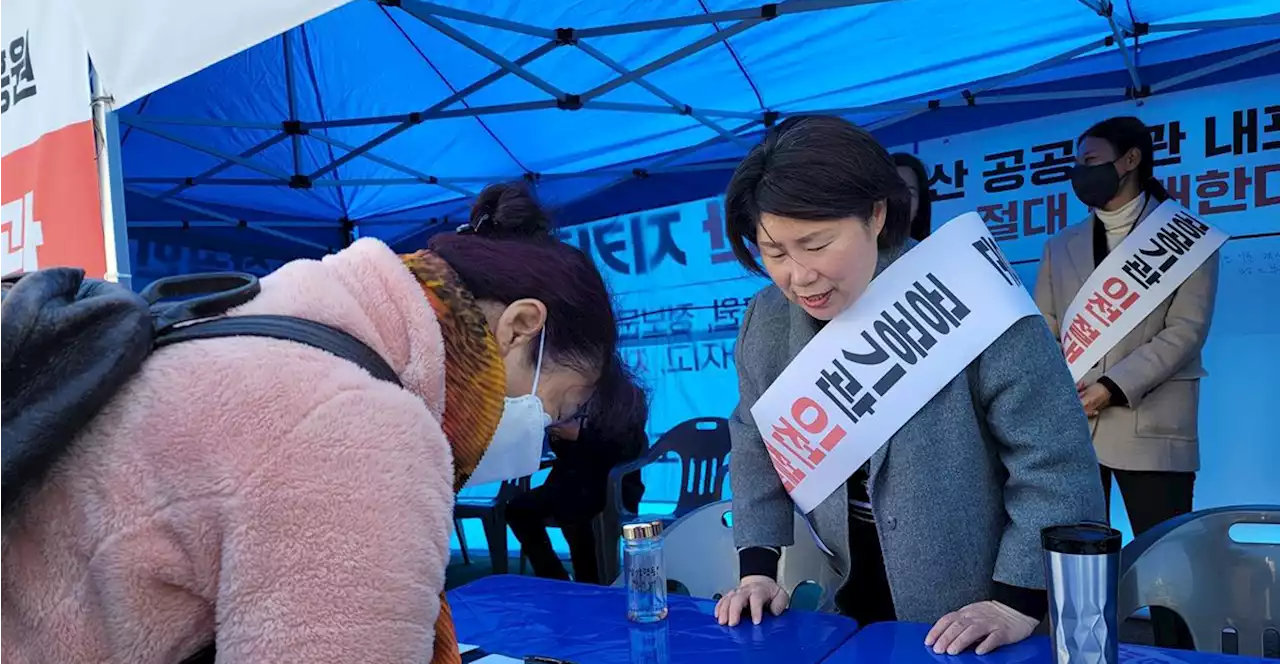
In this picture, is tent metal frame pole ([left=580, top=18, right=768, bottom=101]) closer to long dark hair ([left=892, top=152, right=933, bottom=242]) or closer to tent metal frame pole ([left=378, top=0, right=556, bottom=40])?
tent metal frame pole ([left=378, top=0, right=556, bottom=40])

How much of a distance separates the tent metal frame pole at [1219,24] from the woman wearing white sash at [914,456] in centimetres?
232

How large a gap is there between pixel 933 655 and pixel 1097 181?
2000mm

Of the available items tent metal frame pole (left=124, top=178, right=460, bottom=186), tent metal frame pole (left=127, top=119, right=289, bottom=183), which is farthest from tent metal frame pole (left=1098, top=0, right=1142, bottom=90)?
tent metal frame pole (left=127, top=119, right=289, bottom=183)

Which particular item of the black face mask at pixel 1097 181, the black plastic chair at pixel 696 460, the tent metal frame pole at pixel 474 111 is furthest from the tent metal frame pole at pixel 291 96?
the black face mask at pixel 1097 181

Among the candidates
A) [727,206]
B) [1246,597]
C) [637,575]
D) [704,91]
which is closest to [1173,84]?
[704,91]

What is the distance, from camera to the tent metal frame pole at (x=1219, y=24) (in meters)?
2.88

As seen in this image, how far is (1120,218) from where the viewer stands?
2711mm

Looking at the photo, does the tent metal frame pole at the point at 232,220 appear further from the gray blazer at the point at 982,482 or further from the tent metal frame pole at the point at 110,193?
the gray blazer at the point at 982,482

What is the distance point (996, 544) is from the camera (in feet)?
4.41

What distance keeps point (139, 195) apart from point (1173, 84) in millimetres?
5521

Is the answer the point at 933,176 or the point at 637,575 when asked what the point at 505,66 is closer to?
the point at 933,176

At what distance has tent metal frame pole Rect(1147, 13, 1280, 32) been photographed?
2.88 metres

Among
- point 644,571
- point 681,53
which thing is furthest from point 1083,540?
point 681,53

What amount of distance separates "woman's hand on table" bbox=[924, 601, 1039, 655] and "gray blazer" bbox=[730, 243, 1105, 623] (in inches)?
2.2
